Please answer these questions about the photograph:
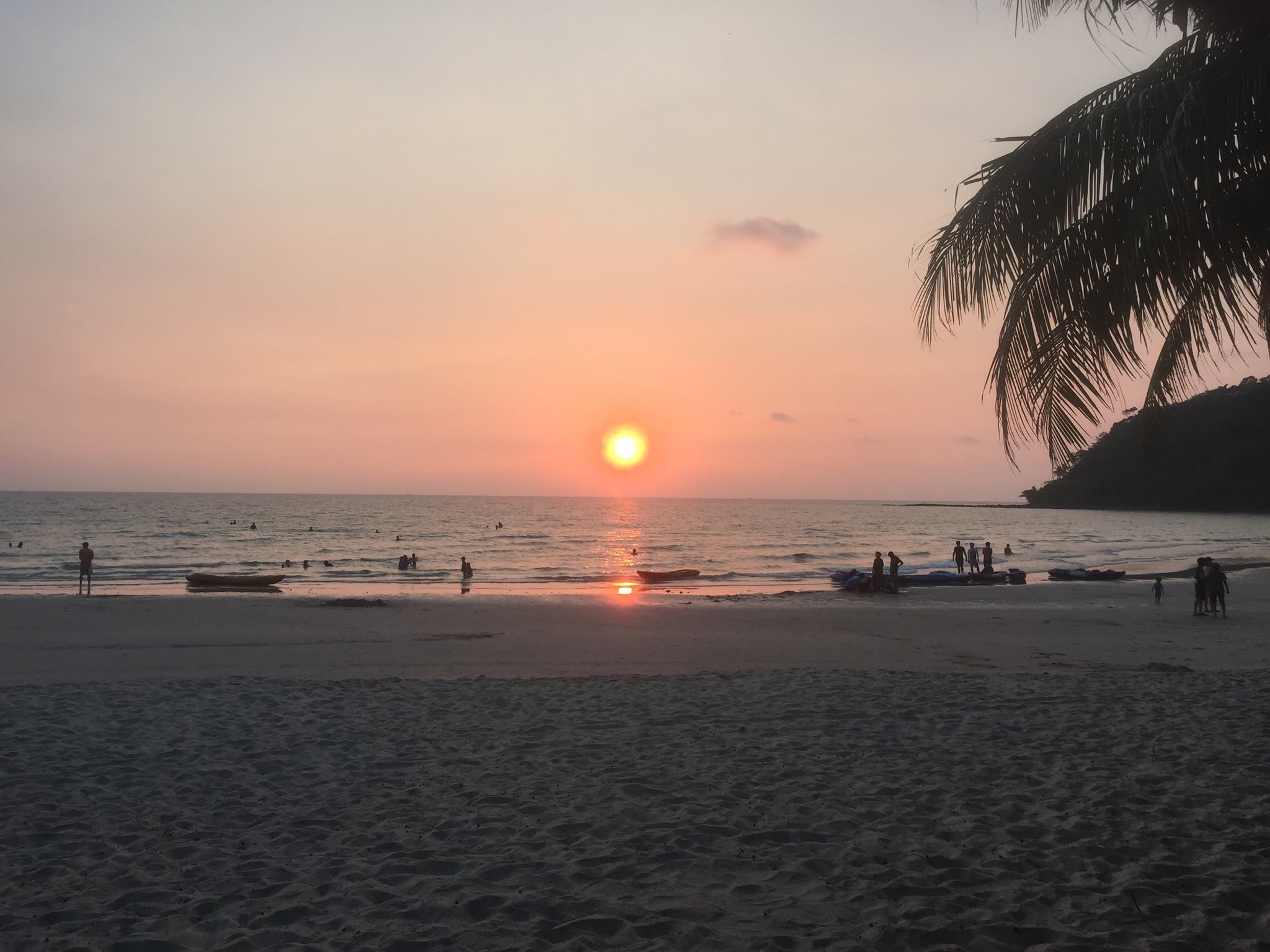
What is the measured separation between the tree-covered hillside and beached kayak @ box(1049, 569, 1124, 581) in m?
4.07

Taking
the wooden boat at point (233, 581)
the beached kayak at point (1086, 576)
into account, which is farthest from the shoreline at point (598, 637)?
the beached kayak at point (1086, 576)

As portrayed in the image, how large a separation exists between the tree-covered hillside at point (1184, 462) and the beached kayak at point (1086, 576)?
4069 millimetres

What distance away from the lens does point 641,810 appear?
5.76m

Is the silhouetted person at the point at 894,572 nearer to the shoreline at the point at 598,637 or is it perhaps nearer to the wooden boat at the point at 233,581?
the shoreline at the point at 598,637

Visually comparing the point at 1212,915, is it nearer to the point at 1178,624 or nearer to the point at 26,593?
the point at 1178,624

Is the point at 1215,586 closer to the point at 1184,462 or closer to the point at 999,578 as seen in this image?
the point at 999,578

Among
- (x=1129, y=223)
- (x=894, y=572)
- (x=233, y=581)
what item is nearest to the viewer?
(x=1129, y=223)

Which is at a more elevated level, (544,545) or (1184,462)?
(1184,462)

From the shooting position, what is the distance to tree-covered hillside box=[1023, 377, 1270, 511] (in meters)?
6.95

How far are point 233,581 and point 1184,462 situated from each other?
53762 millimetres

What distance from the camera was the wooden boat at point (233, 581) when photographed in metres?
30.3

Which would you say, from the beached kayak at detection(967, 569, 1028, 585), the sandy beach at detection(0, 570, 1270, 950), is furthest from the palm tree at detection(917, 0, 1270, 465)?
the beached kayak at detection(967, 569, 1028, 585)

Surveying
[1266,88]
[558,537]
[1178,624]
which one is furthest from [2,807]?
[558,537]

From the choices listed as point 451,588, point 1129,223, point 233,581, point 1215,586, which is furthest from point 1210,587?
point 233,581
